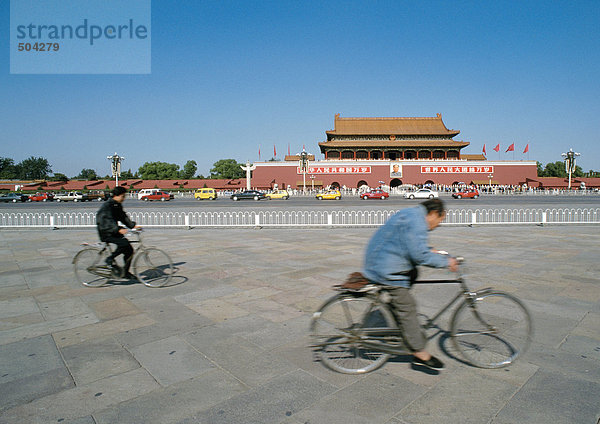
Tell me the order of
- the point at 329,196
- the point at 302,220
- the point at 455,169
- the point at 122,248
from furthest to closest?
the point at 455,169
the point at 329,196
the point at 302,220
the point at 122,248

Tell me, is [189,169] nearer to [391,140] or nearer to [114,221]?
[391,140]

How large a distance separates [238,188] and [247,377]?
4756cm

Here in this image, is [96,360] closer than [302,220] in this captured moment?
Yes

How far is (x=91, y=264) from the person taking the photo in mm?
4922

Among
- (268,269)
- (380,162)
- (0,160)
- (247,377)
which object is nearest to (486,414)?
(247,377)

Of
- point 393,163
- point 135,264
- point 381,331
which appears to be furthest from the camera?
point 393,163

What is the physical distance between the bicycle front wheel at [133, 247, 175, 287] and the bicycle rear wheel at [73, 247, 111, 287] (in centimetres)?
42

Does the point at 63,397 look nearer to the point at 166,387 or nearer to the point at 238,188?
the point at 166,387

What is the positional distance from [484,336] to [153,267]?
403cm

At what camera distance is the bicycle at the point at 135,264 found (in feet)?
15.8

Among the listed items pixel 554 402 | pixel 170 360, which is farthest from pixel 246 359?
pixel 554 402

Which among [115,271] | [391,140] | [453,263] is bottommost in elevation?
[115,271]

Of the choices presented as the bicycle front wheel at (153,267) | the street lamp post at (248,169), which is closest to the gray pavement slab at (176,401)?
the bicycle front wheel at (153,267)

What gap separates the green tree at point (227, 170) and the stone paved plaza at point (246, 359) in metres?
70.1
